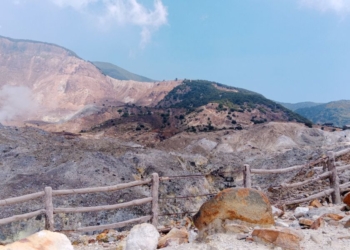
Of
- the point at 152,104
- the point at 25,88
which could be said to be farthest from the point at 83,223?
the point at 25,88

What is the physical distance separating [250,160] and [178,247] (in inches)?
876

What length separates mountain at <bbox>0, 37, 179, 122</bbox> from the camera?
238 feet

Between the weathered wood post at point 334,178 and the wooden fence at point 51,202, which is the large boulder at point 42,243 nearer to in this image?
the wooden fence at point 51,202

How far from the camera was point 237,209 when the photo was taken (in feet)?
16.3

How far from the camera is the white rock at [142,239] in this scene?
16.1 ft

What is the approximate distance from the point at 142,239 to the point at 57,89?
8008 centimetres

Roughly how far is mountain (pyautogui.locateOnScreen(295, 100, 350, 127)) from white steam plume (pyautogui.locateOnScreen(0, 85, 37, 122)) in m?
78.7

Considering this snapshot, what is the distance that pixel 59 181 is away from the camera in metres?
15.8

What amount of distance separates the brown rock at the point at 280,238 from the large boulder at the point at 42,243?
244 cm

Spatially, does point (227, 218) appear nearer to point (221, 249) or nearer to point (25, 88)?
point (221, 249)

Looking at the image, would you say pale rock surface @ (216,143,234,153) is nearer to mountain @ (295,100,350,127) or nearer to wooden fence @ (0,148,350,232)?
wooden fence @ (0,148,350,232)

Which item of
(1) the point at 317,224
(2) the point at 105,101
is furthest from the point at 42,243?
(2) the point at 105,101

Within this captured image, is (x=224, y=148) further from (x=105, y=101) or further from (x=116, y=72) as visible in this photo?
(x=116, y=72)

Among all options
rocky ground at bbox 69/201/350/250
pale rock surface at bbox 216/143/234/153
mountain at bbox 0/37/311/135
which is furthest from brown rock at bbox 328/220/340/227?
mountain at bbox 0/37/311/135
